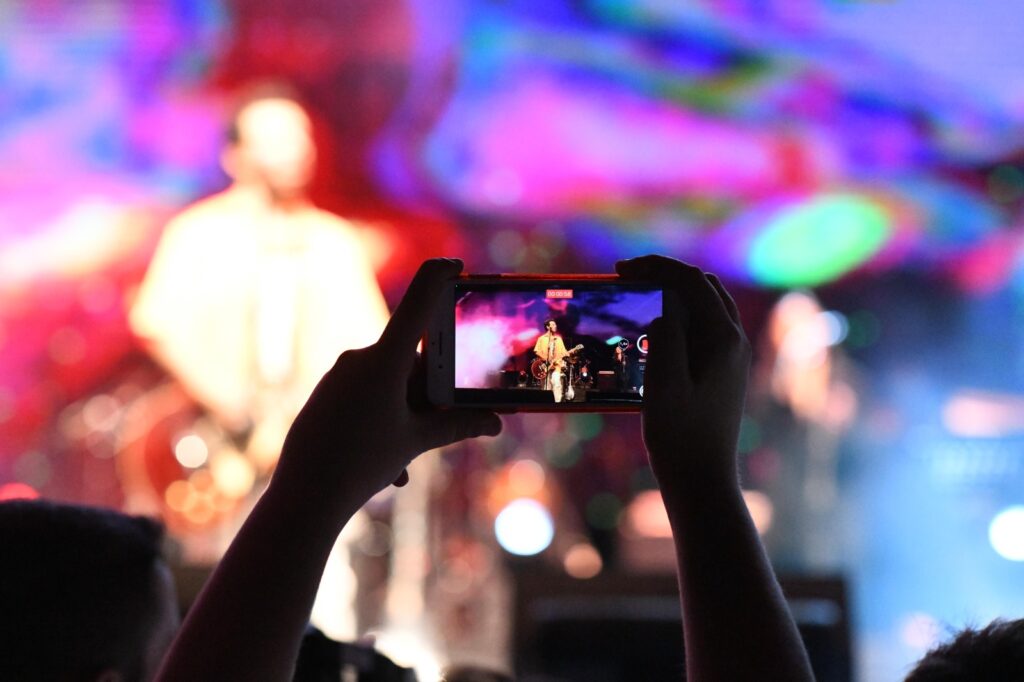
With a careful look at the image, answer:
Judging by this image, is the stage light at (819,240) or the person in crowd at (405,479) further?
the stage light at (819,240)

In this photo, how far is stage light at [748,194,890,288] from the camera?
2.94 m

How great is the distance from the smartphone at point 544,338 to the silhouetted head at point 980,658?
271 mm

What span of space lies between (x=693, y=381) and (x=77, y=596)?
1.16ft

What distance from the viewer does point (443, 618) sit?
2.91 metres

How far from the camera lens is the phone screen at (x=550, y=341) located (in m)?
0.64

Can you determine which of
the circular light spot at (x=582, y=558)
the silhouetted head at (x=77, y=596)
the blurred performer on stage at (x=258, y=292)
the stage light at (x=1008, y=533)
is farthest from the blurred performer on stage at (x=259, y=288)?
the silhouetted head at (x=77, y=596)

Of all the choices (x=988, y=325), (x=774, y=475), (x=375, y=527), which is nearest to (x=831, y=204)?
(x=988, y=325)

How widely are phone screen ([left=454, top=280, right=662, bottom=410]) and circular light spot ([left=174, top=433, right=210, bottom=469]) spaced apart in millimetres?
2415

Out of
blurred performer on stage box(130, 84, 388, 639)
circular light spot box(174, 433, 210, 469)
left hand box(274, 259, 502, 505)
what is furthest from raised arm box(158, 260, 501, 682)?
circular light spot box(174, 433, 210, 469)

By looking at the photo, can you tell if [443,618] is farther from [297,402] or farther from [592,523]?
[297,402]

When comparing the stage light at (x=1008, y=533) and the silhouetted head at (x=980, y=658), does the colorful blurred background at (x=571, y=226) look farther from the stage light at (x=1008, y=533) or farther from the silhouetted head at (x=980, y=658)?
the silhouetted head at (x=980, y=658)

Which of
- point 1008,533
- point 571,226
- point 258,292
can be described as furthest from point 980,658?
point 1008,533

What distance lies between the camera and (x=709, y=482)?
46cm

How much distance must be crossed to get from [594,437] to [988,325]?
4.54 ft
